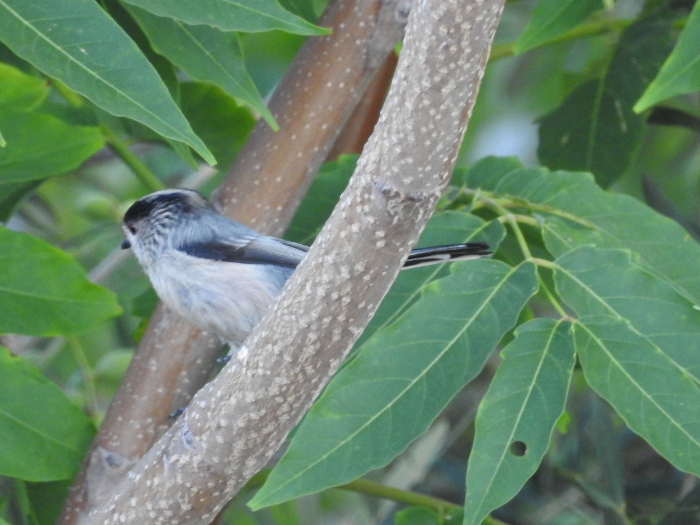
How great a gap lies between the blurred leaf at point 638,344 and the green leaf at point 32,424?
3.02ft

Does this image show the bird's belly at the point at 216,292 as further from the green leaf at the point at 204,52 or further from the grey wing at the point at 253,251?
the green leaf at the point at 204,52

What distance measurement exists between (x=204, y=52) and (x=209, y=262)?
592mm

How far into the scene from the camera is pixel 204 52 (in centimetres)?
165

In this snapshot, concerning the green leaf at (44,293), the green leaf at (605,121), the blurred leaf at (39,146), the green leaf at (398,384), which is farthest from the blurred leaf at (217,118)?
the green leaf at (398,384)

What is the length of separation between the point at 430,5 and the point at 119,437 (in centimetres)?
107

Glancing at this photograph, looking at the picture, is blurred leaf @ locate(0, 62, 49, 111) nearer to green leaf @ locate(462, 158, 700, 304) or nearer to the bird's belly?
the bird's belly

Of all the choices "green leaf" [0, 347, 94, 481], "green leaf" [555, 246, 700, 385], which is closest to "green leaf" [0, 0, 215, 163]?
"green leaf" [0, 347, 94, 481]

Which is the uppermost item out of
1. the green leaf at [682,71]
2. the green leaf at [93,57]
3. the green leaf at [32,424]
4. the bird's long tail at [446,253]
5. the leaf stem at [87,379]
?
the green leaf at [682,71]

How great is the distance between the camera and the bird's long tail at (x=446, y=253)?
164cm

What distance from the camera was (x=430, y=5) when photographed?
3.40ft

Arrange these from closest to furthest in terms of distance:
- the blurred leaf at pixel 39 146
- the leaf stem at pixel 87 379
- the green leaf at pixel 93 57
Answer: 1. the green leaf at pixel 93 57
2. the blurred leaf at pixel 39 146
3. the leaf stem at pixel 87 379

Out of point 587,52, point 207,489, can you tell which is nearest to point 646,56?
point 587,52

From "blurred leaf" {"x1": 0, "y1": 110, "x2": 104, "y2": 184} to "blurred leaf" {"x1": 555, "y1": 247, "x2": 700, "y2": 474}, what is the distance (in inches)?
37.9

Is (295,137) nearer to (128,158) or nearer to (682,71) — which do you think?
(128,158)
